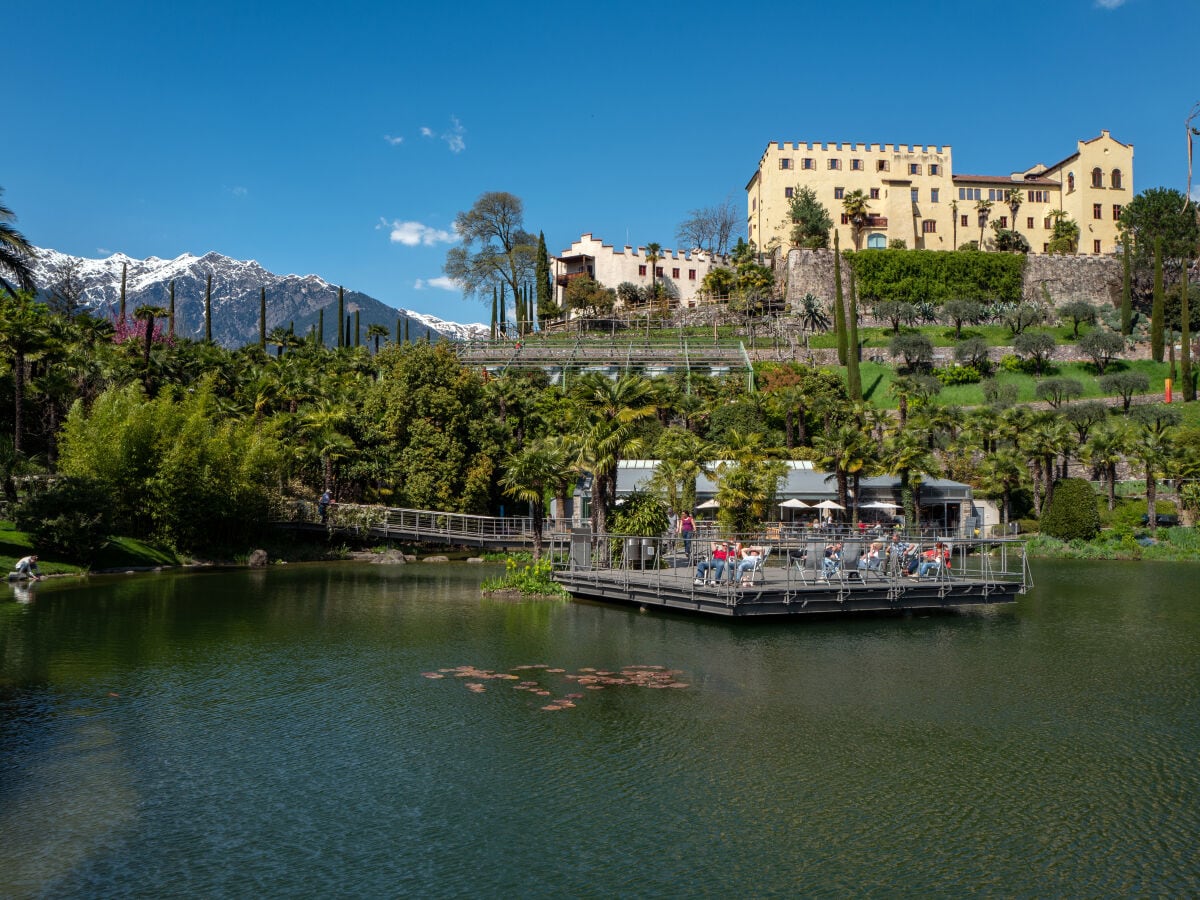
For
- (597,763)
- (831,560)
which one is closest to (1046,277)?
(831,560)

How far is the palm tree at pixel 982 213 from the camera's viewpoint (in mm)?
95375

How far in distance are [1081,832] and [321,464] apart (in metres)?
43.1

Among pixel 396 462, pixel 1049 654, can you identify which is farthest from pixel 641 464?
pixel 1049 654

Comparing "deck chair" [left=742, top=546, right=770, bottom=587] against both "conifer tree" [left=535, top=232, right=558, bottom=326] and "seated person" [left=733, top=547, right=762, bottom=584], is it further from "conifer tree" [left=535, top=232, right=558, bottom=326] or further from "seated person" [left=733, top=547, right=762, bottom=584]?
"conifer tree" [left=535, top=232, right=558, bottom=326]

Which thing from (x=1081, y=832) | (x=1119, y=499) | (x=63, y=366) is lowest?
(x=1081, y=832)

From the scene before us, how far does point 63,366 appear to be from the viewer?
45.9m

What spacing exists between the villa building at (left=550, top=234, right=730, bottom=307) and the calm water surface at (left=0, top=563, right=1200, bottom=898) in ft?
257

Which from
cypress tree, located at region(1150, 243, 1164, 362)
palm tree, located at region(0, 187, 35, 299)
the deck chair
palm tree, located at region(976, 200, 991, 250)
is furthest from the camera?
palm tree, located at region(976, 200, 991, 250)

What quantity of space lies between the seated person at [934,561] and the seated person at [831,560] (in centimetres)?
289

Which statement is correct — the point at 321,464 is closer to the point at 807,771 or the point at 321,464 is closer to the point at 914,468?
the point at 914,468

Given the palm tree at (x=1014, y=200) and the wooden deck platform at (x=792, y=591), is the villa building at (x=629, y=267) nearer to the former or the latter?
the palm tree at (x=1014, y=200)

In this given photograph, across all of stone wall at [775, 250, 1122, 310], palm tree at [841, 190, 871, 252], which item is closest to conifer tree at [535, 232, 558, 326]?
stone wall at [775, 250, 1122, 310]

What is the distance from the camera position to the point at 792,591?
2564cm

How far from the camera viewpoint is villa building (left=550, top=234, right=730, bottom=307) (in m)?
99.7
